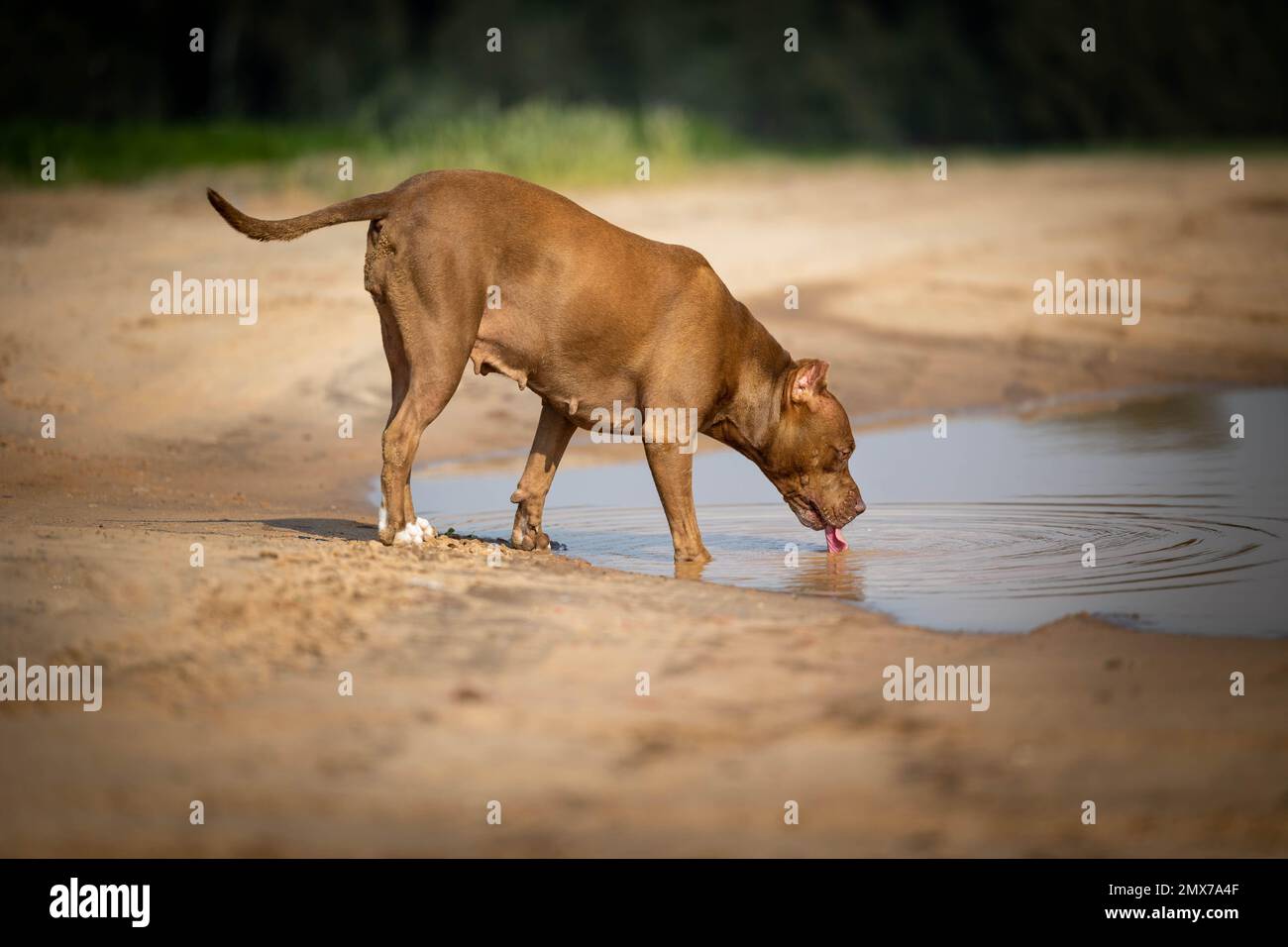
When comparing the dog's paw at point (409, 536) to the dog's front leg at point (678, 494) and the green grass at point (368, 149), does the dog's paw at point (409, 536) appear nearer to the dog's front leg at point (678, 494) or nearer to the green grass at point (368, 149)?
the dog's front leg at point (678, 494)

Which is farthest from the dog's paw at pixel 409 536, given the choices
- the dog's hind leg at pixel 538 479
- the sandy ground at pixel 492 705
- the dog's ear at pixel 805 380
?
the dog's ear at pixel 805 380

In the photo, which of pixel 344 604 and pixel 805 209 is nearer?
pixel 344 604

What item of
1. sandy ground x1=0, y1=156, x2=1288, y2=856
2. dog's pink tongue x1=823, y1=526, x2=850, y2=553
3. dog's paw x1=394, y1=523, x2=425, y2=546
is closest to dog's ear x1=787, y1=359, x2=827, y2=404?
dog's pink tongue x1=823, y1=526, x2=850, y2=553

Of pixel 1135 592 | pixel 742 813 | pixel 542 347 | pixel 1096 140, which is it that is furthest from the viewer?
pixel 1096 140

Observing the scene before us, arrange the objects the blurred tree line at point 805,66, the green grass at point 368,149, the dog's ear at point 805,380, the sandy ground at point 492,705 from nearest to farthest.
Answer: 1. the sandy ground at point 492,705
2. the dog's ear at point 805,380
3. the green grass at point 368,149
4. the blurred tree line at point 805,66

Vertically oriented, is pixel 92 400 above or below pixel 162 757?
above

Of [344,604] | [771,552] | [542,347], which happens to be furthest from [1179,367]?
[344,604]

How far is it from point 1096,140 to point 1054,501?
32.4 meters

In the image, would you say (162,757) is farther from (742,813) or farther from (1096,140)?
(1096,140)

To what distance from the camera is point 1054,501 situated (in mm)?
10516

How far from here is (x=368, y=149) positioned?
2548cm

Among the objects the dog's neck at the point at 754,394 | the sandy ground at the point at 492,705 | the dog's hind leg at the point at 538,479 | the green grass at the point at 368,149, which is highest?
the green grass at the point at 368,149

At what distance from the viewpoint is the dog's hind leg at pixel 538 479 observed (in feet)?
30.2

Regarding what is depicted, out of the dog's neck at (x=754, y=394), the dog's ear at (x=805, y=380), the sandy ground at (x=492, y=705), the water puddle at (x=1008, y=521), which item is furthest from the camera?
the dog's neck at (x=754, y=394)
